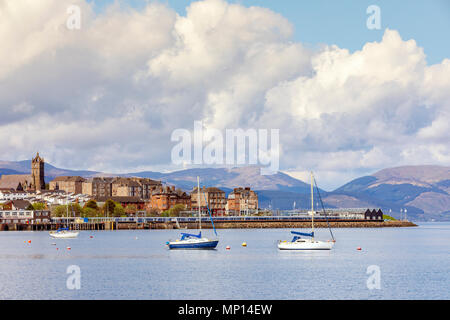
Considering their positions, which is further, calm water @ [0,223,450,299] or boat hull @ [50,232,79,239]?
boat hull @ [50,232,79,239]

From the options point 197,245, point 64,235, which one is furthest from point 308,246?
point 64,235

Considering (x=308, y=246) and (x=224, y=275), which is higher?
(x=308, y=246)

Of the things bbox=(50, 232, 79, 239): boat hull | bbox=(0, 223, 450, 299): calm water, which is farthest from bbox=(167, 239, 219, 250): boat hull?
bbox=(50, 232, 79, 239): boat hull

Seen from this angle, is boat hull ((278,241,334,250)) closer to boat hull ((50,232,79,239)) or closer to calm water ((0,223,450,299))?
calm water ((0,223,450,299))

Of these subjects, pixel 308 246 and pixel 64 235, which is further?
pixel 64 235

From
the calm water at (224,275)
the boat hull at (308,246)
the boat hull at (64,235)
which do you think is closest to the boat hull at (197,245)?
the calm water at (224,275)

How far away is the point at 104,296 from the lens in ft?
206

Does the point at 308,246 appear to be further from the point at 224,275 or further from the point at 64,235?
the point at 64,235

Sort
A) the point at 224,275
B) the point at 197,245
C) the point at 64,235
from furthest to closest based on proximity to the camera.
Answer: the point at 64,235 → the point at 197,245 → the point at 224,275

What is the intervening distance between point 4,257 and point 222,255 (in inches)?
1293

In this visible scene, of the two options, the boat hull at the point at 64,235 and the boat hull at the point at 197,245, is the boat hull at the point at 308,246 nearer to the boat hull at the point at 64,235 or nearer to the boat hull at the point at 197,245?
the boat hull at the point at 197,245
